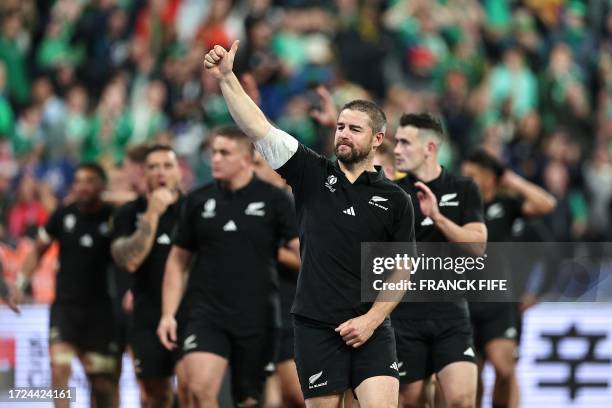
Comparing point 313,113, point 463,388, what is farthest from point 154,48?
A: point 463,388

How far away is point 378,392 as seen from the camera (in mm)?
7910

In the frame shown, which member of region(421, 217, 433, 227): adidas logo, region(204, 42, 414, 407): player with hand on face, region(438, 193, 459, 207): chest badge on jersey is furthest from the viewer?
region(438, 193, 459, 207): chest badge on jersey

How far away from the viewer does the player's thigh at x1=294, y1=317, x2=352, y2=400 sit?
8.03 metres

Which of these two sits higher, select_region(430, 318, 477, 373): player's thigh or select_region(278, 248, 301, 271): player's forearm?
select_region(278, 248, 301, 271): player's forearm

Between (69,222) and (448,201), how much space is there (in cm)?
405

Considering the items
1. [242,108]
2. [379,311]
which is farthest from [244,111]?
[379,311]

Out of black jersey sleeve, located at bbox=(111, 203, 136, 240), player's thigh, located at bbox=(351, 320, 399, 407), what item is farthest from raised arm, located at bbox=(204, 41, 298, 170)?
black jersey sleeve, located at bbox=(111, 203, 136, 240)

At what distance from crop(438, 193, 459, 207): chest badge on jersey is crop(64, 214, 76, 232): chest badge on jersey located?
3.96 m

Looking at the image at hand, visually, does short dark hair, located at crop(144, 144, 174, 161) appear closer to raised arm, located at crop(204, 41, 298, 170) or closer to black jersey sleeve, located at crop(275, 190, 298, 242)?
black jersey sleeve, located at crop(275, 190, 298, 242)

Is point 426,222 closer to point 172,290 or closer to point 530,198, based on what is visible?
point 172,290

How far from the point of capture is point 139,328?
11.1 meters

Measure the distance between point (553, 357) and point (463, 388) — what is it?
3.72 m

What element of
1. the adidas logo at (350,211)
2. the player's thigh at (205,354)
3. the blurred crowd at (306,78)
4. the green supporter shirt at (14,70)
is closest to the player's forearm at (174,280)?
the player's thigh at (205,354)

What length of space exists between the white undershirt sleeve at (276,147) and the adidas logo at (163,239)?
3.30 metres
